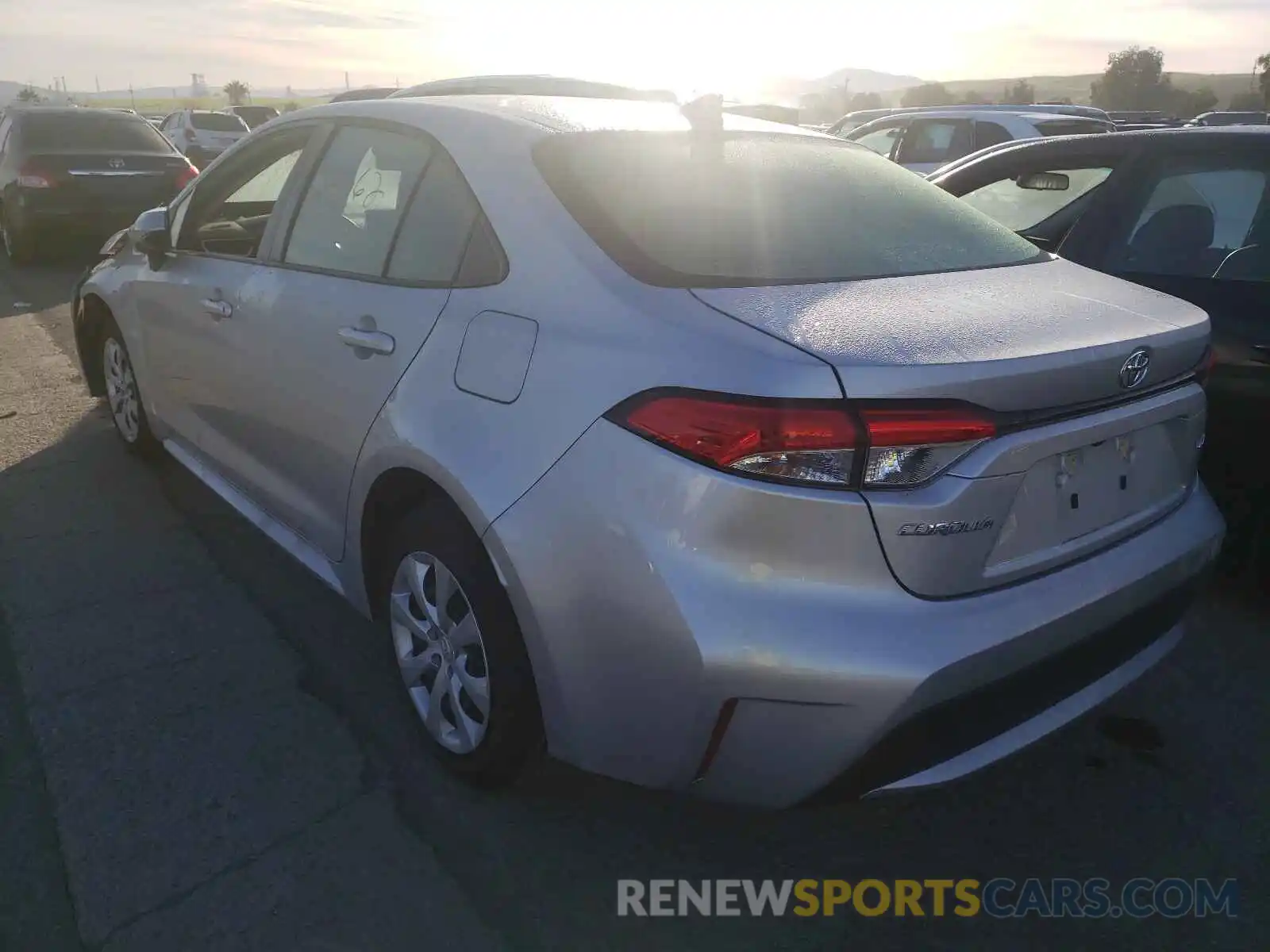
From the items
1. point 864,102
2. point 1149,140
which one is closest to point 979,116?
point 1149,140

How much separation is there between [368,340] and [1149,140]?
2.99 m

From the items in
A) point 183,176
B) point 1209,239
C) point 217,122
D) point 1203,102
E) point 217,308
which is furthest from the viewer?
point 1203,102

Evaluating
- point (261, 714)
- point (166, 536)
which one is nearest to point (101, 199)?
point (166, 536)

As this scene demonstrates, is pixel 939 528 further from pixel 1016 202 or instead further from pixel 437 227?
pixel 1016 202

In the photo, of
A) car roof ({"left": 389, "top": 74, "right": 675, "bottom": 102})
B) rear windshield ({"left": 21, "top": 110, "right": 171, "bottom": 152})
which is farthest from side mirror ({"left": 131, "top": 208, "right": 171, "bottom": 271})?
rear windshield ({"left": 21, "top": 110, "right": 171, "bottom": 152})

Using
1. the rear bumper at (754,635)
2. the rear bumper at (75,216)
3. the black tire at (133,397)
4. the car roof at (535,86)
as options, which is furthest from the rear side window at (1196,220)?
the rear bumper at (75,216)

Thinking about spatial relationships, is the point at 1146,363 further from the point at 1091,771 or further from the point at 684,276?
the point at 1091,771

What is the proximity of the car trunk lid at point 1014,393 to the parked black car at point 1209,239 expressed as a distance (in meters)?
1.05

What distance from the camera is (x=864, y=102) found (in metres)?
61.4

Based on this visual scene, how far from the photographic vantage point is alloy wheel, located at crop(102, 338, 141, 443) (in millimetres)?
4500

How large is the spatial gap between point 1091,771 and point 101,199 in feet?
35.2

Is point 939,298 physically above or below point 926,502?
above

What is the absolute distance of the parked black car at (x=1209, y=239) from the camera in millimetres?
3268

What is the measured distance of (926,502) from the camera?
181 centimetres
